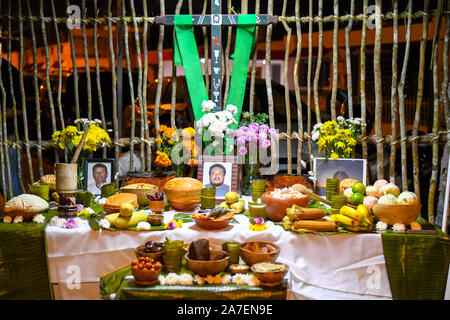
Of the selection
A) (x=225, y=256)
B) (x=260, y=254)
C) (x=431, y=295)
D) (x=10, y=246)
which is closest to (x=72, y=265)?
(x=10, y=246)

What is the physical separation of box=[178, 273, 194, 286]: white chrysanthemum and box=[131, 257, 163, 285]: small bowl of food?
0.11 meters

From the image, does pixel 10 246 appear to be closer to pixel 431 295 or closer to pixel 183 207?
pixel 183 207

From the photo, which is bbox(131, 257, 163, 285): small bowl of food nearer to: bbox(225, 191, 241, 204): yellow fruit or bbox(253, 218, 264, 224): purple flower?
bbox(253, 218, 264, 224): purple flower

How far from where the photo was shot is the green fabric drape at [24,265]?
2.53 meters

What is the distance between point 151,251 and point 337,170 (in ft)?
5.30

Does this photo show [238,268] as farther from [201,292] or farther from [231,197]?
[231,197]

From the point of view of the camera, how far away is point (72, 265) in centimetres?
259

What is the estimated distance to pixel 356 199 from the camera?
2.77 m

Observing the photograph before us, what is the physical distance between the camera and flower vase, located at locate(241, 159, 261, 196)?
3.30m

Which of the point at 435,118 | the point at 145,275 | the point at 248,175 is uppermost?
the point at 435,118

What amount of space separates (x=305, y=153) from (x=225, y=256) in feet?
6.39

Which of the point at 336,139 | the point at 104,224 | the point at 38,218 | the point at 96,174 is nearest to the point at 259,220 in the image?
the point at 104,224

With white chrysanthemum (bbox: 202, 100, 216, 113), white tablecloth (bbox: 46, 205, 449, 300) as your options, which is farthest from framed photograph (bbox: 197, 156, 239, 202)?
white tablecloth (bbox: 46, 205, 449, 300)

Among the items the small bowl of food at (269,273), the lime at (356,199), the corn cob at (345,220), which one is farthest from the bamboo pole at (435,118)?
the small bowl of food at (269,273)
